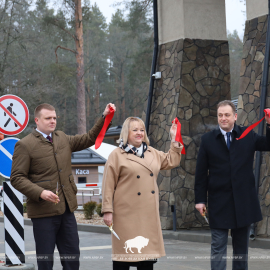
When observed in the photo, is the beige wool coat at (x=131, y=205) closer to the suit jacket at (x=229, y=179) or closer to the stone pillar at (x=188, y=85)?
the suit jacket at (x=229, y=179)

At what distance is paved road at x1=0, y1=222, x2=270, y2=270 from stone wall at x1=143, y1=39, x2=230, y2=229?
118 cm

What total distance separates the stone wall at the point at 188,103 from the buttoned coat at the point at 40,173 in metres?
5.98

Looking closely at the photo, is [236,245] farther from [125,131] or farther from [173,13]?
[173,13]

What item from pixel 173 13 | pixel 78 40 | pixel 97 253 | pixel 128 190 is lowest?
pixel 97 253

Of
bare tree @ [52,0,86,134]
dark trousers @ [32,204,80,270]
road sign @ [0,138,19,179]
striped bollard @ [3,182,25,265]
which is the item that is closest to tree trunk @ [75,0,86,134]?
bare tree @ [52,0,86,134]

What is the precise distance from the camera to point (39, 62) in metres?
39.4

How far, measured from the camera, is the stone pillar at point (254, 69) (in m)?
9.12

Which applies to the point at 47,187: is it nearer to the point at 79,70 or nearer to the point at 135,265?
the point at 135,265

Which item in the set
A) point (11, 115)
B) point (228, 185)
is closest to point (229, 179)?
point (228, 185)

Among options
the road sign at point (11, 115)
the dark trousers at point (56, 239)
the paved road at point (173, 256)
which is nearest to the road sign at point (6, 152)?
the road sign at point (11, 115)

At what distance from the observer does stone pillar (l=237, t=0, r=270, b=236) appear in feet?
29.9

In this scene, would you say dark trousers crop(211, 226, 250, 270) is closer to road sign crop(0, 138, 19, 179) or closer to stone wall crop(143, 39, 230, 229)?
road sign crop(0, 138, 19, 179)

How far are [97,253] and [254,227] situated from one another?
9.29 feet

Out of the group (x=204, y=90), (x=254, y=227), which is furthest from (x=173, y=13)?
(x=254, y=227)
